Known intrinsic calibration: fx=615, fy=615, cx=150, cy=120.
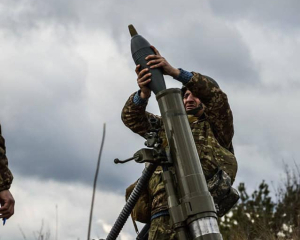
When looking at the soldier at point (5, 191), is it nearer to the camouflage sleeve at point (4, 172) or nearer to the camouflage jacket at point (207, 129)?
the camouflage sleeve at point (4, 172)

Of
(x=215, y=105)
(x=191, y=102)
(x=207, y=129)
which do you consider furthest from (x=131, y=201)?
(x=191, y=102)

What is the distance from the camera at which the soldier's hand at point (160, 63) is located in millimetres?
4172

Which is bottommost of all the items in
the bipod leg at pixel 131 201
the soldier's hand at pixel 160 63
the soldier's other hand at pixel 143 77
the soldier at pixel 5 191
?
the bipod leg at pixel 131 201

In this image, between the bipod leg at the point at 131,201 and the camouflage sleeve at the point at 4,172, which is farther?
the camouflage sleeve at the point at 4,172

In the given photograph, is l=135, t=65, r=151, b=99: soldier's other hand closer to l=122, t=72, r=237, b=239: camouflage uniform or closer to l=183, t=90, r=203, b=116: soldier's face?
l=122, t=72, r=237, b=239: camouflage uniform

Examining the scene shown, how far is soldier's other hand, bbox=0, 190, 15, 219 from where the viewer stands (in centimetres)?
413

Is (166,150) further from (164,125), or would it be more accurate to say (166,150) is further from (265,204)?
(265,204)

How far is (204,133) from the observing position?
481 cm

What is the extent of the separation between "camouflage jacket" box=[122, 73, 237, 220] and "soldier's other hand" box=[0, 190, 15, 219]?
96 cm

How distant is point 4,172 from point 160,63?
133cm

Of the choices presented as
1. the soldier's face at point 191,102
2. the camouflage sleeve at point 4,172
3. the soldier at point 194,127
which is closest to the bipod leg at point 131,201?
the soldier at point 194,127

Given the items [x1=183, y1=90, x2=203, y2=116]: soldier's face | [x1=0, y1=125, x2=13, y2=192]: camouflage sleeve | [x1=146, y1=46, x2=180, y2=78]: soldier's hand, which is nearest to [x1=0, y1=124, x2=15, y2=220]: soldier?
[x1=0, y1=125, x2=13, y2=192]: camouflage sleeve

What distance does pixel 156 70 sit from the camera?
164 inches

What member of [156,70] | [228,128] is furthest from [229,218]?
[156,70]
